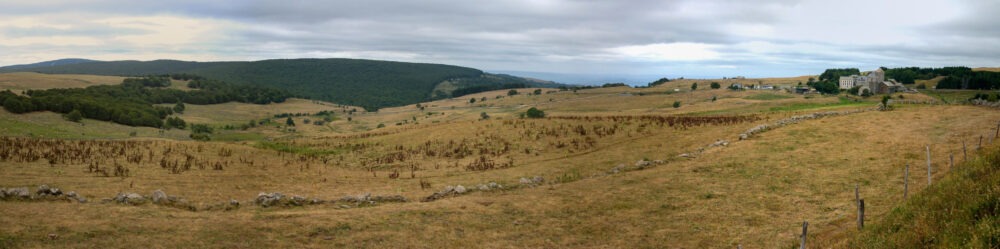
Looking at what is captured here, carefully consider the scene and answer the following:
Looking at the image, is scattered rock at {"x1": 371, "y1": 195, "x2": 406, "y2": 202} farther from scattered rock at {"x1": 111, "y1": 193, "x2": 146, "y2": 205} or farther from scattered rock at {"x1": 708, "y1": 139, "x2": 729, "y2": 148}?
scattered rock at {"x1": 708, "y1": 139, "x2": 729, "y2": 148}

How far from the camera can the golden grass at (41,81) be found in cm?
12506

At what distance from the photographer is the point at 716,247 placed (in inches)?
590

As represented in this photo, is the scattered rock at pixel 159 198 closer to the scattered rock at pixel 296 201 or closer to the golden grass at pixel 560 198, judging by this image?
the golden grass at pixel 560 198

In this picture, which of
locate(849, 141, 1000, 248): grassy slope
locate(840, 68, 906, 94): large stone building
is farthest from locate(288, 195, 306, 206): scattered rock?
locate(840, 68, 906, 94): large stone building

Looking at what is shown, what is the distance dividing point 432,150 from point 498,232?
69.3 ft

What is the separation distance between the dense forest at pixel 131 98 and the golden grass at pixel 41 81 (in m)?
10.1

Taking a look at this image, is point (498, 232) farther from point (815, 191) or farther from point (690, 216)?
point (815, 191)

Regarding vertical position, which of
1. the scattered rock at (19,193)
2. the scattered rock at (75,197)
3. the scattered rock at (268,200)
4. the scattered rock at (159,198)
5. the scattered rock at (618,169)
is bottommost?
the scattered rock at (618,169)

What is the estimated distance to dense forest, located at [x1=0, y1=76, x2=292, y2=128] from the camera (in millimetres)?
58344

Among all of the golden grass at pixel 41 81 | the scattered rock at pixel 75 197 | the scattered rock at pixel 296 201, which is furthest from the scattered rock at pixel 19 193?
the golden grass at pixel 41 81

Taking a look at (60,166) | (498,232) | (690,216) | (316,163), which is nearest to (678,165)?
(690,216)

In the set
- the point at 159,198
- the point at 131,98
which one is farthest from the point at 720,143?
the point at 131,98

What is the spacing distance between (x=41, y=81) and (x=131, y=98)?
4291cm

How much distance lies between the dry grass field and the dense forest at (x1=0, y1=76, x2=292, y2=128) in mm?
22067
